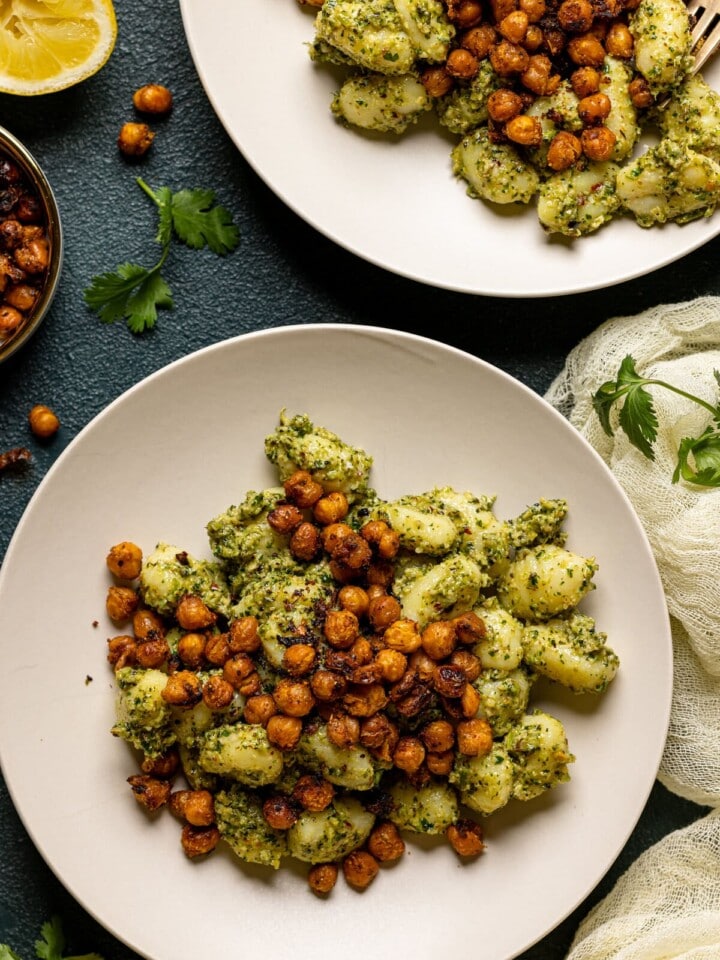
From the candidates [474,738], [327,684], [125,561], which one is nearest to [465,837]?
[474,738]

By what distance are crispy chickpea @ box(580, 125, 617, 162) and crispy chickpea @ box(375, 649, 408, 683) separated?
4.04 feet

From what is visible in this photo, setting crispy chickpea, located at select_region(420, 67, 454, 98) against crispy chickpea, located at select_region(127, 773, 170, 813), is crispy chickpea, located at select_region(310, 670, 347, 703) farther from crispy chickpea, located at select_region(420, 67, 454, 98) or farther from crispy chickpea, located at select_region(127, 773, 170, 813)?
crispy chickpea, located at select_region(420, 67, 454, 98)

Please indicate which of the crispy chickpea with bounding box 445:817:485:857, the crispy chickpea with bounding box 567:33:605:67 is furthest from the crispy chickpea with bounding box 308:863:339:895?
the crispy chickpea with bounding box 567:33:605:67

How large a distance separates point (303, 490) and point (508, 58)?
42.4 inches

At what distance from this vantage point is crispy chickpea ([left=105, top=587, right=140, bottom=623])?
2270 millimetres

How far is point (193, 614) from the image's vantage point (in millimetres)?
2178

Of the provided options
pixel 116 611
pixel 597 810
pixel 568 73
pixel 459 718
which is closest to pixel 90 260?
pixel 116 611

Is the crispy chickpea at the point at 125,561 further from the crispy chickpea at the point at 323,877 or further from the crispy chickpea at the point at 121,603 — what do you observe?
the crispy chickpea at the point at 323,877

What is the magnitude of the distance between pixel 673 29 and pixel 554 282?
615mm

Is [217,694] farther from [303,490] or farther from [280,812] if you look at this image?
[303,490]

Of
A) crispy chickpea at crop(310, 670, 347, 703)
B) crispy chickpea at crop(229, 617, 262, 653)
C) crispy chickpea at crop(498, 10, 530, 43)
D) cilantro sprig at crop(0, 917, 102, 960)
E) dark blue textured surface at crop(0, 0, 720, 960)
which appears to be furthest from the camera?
dark blue textured surface at crop(0, 0, 720, 960)

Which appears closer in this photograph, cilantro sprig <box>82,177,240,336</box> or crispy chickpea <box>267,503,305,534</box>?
crispy chickpea <box>267,503,305,534</box>

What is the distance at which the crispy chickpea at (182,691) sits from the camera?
83.4 inches

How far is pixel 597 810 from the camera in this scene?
2326 mm
